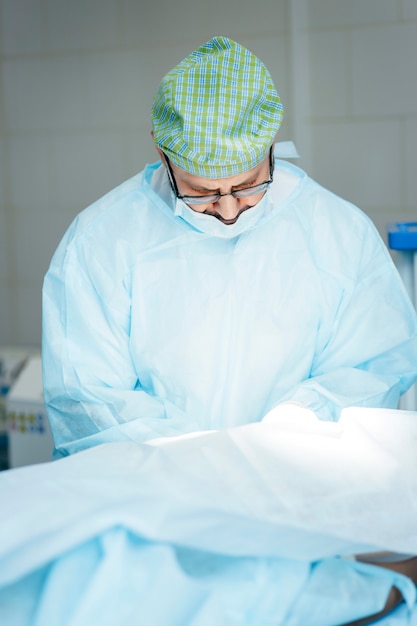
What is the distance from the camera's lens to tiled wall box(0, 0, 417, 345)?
2859 millimetres

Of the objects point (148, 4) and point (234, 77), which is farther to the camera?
point (148, 4)

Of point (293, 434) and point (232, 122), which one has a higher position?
point (232, 122)

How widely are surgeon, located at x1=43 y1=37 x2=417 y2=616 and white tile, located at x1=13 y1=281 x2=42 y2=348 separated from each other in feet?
5.79

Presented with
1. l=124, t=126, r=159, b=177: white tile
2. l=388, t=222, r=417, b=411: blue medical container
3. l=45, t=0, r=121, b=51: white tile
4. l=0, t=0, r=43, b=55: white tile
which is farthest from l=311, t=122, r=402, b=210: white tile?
l=0, t=0, r=43, b=55: white tile

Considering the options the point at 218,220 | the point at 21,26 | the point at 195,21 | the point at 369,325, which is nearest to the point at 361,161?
the point at 195,21

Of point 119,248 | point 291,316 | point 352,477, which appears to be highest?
point 119,248

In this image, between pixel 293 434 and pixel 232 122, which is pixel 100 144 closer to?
pixel 232 122

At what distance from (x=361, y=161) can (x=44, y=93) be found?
4.35 ft

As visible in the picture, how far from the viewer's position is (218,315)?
1.83 metres

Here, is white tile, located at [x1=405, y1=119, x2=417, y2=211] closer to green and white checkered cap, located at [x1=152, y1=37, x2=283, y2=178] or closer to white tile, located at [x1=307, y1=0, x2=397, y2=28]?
white tile, located at [x1=307, y1=0, x2=397, y2=28]

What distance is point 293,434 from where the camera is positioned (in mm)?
1495

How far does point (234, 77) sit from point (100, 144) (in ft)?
5.76

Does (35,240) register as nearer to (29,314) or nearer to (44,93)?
Result: (29,314)

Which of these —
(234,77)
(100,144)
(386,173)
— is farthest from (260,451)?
(100,144)
